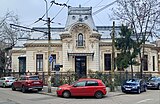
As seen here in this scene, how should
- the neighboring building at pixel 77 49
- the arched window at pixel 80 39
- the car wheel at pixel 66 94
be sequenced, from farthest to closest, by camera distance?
the arched window at pixel 80 39 → the neighboring building at pixel 77 49 → the car wheel at pixel 66 94

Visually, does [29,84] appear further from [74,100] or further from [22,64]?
[22,64]

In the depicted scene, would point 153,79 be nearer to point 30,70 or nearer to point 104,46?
point 104,46

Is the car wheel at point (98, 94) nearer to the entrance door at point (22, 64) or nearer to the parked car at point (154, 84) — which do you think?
the parked car at point (154, 84)

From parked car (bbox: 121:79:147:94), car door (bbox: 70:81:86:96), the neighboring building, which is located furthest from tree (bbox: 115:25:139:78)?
car door (bbox: 70:81:86:96)

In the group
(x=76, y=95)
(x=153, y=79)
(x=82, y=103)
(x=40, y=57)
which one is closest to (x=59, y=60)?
(x=40, y=57)

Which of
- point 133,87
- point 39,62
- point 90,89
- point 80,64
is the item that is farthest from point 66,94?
point 39,62

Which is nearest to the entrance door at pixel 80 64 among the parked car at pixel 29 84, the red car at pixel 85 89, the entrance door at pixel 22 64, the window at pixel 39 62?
the window at pixel 39 62

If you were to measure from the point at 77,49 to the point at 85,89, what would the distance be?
23.4 metres

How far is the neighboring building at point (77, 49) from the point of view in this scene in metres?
47.1

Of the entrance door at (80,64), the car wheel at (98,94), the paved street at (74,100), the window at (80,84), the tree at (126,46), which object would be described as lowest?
the paved street at (74,100)

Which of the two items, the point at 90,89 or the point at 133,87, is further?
the point at 133,87

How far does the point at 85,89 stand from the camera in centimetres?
2428

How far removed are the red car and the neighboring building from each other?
2145 cm

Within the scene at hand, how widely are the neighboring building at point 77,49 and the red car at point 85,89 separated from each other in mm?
21453
